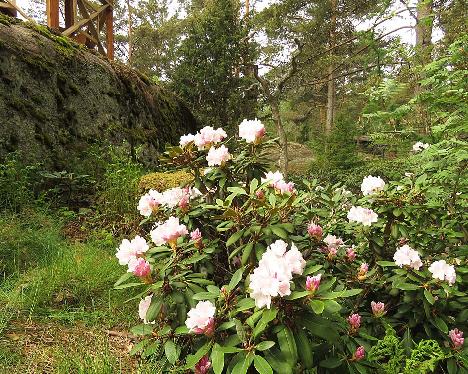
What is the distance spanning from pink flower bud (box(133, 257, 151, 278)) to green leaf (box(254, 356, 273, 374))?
0.58m

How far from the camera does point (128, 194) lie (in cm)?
419

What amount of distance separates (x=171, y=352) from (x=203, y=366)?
0.15 meters

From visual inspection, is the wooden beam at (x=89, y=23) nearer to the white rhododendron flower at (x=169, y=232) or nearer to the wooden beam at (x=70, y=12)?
the wooden beam at (x=70, y=12)

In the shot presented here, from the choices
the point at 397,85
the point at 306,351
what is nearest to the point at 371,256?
the point at 306,351

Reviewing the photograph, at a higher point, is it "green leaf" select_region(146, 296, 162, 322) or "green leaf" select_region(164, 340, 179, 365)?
"green leaf" select_region(146, 296, 162, 322)

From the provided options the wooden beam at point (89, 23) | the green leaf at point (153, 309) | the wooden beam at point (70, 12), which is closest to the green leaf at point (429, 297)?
the green leaf at point (153, 309)

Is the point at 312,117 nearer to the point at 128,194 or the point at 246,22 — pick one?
the point at 246,22

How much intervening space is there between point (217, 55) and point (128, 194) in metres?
6.11

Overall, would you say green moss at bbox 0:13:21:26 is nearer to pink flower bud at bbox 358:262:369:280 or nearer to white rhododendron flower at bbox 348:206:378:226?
white rhododendron flower at bbox 348:206:378:226

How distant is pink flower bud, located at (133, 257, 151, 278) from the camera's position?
1.53 m

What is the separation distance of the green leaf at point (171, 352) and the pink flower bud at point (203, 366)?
0.31 feet

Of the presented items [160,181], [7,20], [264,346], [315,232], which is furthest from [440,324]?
[7,20]

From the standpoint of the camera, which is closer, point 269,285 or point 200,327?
point 269,285

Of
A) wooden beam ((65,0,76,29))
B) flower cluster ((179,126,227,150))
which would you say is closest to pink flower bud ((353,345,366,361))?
flower cluster ((179,126,227,150))
